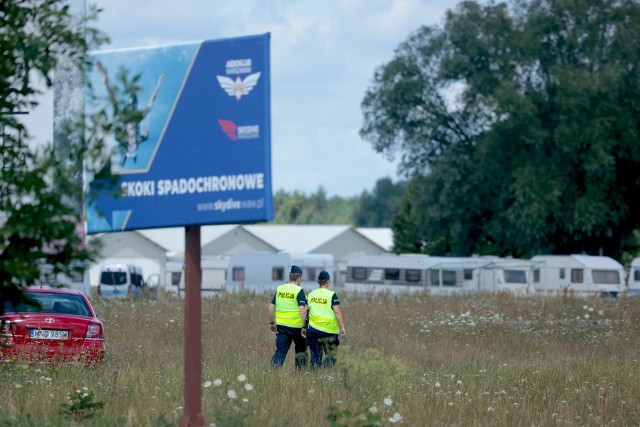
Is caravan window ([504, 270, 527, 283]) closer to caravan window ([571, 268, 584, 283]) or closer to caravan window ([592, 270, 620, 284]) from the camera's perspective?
caravan window ([571, 268, 584, 283])

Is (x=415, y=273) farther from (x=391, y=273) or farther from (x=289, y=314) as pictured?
(x=289, y=314)

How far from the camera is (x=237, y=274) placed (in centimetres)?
5478

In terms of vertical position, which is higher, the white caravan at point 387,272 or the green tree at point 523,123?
the green tree at point 523,123

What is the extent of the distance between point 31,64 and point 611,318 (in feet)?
74.1

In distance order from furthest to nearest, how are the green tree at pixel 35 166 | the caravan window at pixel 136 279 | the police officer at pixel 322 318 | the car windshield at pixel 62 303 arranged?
the caravan window at pixel 136 279, the car windshield at pixel 62 303, the police officer at pixel 322 318, the green tree at pixel 35 166

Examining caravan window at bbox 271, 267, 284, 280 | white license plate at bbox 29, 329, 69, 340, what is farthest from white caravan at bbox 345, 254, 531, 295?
white license plate at bbox 29, 329, 69, 340

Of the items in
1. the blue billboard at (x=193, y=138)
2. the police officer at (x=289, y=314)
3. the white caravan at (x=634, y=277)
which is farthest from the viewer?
the white caravan at (x=634, y=277)

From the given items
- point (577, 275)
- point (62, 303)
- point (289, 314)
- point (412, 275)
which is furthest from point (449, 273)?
point (62, 303)

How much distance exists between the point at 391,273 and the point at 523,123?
991 centimetres

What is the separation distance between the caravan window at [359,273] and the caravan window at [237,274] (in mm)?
5959

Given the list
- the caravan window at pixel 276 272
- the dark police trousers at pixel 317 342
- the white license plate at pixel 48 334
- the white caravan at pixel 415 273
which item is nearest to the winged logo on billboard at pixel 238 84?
the dark police trousers at pixel 317 342

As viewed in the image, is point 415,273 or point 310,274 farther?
point 310,274

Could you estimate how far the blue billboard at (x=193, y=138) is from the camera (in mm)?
8055

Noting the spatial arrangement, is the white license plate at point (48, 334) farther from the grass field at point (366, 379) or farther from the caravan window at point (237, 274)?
the caravan window at point (237, 274)
